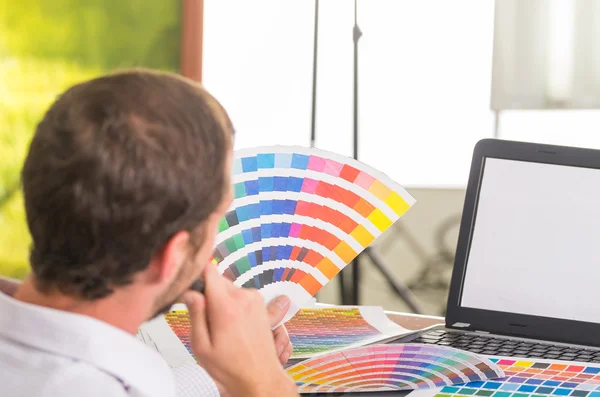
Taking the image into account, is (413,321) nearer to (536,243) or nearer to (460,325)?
(460,325)

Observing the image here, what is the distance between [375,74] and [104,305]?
2.62 m

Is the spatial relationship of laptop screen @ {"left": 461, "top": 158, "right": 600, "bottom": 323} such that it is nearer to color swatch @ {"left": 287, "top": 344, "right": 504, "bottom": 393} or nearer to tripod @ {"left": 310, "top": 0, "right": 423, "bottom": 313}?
color swatch @ {"left": 287, "top": 344, "right": 504, "bottom": 393}

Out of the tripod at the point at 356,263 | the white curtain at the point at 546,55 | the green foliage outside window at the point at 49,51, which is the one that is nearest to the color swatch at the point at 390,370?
the tripod at the point at 356,263

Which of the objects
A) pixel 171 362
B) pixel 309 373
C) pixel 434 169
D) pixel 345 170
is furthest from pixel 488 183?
pixel 434 169

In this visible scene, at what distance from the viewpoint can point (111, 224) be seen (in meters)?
0.65

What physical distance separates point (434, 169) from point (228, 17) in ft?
3.51

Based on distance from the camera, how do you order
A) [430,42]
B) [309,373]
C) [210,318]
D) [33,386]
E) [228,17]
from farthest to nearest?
[228,17]
[430,42]
[309,373]
[210,318]
[33,386]

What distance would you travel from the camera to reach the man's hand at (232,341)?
76 centimetres

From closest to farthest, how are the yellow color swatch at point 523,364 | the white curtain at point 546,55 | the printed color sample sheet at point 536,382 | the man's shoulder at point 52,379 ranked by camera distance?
the man's shoulder at point 52,379 → the printed color sample sheet at point 536,382 → the yellow color swatch at point 523,364 → the white curtain at point 546,55

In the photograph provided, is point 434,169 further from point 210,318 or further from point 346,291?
point 210,318

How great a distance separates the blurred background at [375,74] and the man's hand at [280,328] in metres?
2.05

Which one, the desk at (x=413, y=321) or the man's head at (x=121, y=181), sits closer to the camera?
the man's head at (x=121, y=181)

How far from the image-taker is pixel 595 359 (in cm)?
106

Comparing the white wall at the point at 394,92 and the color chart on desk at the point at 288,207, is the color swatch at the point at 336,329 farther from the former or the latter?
the white wall at the point at 394,92
